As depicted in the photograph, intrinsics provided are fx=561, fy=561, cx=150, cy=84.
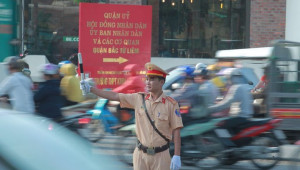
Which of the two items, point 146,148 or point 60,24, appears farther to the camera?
point 60,24

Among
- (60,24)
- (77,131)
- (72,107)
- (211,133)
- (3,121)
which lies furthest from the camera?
(60,24)

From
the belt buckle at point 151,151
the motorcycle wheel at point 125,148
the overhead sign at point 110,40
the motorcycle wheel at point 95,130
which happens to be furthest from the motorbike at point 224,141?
the overhead sign at point 110,40

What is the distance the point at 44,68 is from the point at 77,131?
1.23 m

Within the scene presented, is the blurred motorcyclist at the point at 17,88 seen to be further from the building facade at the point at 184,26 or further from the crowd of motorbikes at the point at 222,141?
the building facade at the point at 184,26

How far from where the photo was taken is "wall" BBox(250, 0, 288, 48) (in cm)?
1933

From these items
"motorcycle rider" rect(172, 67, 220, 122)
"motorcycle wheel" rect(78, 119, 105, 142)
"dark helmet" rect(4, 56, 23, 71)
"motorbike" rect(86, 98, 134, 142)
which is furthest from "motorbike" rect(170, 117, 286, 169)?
"dark helmet" rect(4, 56, 23, 71)

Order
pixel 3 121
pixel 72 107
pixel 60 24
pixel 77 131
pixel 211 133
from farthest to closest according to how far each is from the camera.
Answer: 1. pixel 60 24
2. pixel 72 107
3. pixel 77 131
4. pixel 211 133
5. pixel 3 121

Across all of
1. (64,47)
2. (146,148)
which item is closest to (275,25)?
(64,47)

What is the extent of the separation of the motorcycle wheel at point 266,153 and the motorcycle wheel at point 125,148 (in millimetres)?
1967

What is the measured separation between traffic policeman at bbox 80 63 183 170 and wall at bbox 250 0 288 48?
14.6m

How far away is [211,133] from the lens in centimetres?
867

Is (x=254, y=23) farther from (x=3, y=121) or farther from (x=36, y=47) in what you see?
(x=3, y=121)

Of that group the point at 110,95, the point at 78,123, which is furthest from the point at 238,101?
the point at 110,95

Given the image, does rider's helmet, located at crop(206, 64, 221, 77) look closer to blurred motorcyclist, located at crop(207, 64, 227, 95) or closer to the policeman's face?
blurred motorcyclist, located at crop(207, 64, 227, 95)
